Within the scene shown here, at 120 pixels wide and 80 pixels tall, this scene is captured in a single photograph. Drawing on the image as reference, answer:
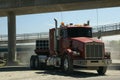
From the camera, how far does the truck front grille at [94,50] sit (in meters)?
25.4

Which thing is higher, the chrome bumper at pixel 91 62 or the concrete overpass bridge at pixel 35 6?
the concrete overpass bridge at pixel 35 6

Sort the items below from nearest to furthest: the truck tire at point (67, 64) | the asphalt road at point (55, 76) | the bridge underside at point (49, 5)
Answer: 1. the asphalt road at point (55, 76)
2. the truck tire at point (67, 64)
3. the bridge underside at point (49, 5)

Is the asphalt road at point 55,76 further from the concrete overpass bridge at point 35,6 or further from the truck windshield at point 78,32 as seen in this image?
the concrete overpass bridge at point 35,6

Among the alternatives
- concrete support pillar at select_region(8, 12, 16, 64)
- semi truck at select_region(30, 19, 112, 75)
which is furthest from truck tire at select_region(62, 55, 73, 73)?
concrete support pillar at select_region(8, 12, 16, 64)

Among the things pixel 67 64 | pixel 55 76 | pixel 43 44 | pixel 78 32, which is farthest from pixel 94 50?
pixel 43 44

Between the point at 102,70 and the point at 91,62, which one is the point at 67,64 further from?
the point at 102,70

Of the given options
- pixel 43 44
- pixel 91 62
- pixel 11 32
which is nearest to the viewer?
pixel 91 62

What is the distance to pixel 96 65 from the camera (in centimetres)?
2556

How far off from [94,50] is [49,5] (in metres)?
20.6

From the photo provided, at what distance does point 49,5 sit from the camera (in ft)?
149

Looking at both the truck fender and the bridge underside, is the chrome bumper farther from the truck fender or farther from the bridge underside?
the bridge underside

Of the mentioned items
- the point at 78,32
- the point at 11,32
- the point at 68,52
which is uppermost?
the point at 11,32

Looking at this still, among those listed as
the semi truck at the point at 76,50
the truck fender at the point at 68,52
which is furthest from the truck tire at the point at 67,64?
the truck fender at the point at 68,52

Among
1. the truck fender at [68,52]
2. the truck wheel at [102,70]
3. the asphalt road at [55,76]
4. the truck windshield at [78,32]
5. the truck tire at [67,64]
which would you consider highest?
the truck windshield at [78,32]
